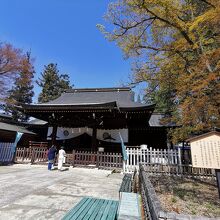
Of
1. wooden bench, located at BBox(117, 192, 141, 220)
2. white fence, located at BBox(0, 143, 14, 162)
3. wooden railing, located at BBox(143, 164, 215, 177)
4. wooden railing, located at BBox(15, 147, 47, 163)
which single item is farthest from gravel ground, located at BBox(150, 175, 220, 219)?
white fence, located at BBox(0, 143, 14, 162)

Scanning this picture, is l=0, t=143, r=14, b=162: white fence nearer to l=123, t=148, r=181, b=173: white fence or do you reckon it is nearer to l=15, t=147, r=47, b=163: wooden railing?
l=15, t=147, r=47, b=163: wooden railing

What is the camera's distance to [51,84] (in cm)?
4350

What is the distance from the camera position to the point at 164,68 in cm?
1250

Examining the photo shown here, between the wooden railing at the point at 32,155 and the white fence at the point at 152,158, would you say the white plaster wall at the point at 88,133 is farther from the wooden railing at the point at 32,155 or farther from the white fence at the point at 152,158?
the white fence at the point at 152,158

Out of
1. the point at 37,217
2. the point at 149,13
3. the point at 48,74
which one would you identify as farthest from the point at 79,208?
the point at 48,74

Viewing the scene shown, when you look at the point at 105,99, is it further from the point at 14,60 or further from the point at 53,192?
the point at 14,60

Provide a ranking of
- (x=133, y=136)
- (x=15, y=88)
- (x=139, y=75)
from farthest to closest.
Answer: (x=15, y=88) → (x=133, y=136) → (x=139, y=75)

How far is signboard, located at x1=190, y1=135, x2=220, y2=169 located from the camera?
4.17m

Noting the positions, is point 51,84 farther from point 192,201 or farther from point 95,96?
point 192,201

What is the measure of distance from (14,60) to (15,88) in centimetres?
1728

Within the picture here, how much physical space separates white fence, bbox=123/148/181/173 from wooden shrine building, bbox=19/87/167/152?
146cm

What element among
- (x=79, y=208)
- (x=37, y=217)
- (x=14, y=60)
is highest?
(x=14, y=60)

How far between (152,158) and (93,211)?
8.29 metres

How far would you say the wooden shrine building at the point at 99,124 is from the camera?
12.3 meters
